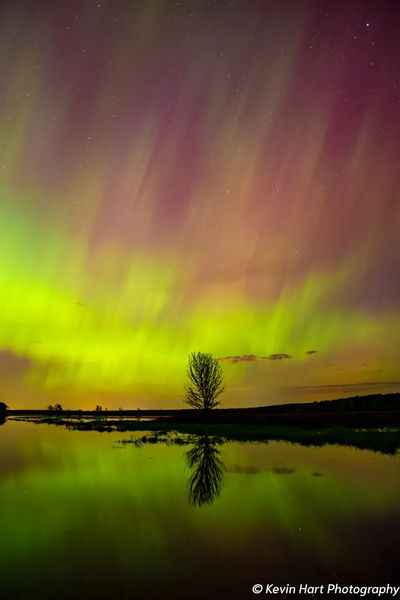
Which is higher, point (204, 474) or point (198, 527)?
point (204, 474)

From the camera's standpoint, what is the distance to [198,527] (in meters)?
17.5

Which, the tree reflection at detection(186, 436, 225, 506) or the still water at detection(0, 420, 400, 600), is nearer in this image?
the still water at detection(0, 420, 400, 600)

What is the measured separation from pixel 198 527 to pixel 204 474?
11213 millimetres

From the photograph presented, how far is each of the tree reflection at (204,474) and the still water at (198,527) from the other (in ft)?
0.35

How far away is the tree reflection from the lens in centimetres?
2271

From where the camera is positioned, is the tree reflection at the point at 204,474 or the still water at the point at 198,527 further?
the tree reflection at the point at 204,474

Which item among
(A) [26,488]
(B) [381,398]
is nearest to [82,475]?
(A) [26,488]

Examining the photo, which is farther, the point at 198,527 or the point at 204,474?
the point at 204,474

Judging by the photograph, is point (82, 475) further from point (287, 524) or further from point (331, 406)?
point (331, 406)

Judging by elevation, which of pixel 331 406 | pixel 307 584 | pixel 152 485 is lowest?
pixel 307 584

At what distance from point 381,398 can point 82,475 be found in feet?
316

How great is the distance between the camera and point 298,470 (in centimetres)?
2830

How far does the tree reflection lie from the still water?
107 mm

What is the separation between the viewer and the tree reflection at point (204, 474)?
22709 mm
